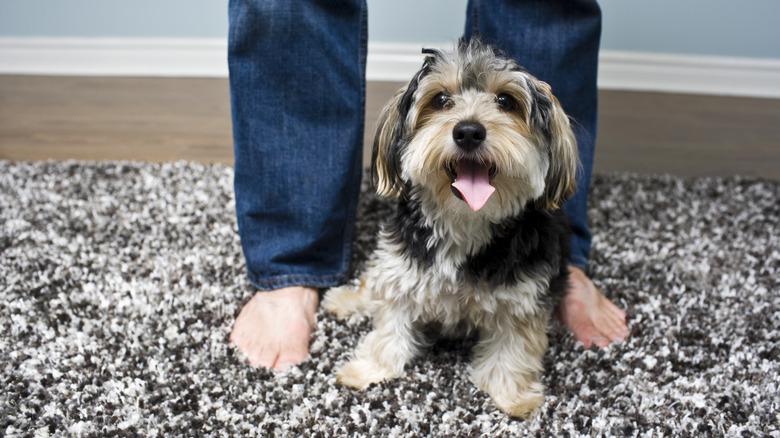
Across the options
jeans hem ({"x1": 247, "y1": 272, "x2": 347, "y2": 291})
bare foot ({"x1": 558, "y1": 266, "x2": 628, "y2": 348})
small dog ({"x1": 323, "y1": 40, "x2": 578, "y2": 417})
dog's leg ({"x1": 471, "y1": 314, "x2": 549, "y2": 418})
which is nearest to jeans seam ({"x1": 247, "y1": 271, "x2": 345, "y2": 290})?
jeans hem ({"x1": 247, "y1": 272, "x2": 347, "y2": 291})

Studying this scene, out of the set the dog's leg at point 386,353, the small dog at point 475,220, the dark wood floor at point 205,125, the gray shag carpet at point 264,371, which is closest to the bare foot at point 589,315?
the gray shag carpet at point 264,371

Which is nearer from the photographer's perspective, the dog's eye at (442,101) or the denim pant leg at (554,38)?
the dog's eye at (442,101)

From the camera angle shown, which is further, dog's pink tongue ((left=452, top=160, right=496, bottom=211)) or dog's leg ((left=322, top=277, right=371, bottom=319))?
dog's leg ((left=322, top=277, right=371, bottom=319))

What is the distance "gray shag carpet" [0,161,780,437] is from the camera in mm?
1250

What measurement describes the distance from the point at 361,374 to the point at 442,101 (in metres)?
0.56

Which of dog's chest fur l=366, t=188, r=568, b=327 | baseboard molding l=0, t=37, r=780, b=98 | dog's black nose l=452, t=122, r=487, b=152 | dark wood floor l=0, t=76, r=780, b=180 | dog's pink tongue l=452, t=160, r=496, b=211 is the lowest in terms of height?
dark wood floor l=0, t=76, r=780, b=180

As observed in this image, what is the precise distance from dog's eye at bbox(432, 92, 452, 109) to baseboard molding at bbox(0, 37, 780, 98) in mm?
1566

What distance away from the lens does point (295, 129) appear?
4.83 feet

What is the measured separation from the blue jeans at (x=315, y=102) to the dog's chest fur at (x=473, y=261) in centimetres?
31

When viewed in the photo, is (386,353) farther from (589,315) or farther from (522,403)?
(589,315)

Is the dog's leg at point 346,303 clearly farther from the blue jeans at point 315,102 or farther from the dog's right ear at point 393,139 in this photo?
the dog's right ear at point 393,139

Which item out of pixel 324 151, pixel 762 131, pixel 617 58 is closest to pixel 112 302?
pixel 324 151

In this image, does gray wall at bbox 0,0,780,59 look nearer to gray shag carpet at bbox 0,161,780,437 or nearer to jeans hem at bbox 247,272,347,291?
gray shag carpet at bbox 0,161,780,437

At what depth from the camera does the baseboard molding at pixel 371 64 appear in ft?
8.77
